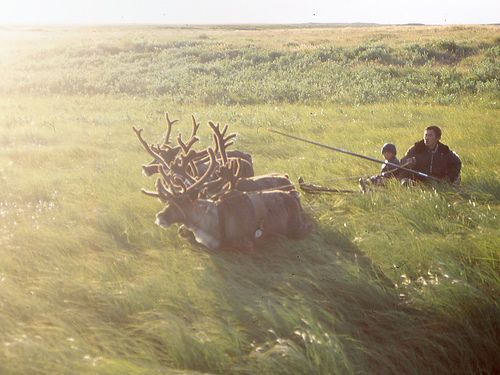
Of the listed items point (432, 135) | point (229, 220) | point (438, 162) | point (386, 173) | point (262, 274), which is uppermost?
point (432, 135)

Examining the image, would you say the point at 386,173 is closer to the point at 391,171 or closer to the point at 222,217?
the point at 391,171

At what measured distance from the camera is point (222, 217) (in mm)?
6199

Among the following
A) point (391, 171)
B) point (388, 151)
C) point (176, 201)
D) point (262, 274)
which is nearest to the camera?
point (262, 274)

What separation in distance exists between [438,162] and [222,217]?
4.15 m

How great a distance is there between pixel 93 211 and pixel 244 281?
3.25 metres

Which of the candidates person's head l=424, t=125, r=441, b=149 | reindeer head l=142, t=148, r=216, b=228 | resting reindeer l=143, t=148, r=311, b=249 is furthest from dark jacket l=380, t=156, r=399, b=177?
reindeer head l=142, t=148, r=216, b=228

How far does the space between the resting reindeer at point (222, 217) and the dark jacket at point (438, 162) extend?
309cm

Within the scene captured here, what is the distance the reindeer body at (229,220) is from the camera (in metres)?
6.13

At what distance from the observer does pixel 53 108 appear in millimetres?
20922

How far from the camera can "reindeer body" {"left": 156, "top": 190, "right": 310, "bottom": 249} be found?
20.1 feet

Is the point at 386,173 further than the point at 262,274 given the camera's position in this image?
Yes

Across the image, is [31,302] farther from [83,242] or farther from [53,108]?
[53,108]

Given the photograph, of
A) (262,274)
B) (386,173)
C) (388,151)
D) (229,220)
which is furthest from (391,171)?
(262,274)

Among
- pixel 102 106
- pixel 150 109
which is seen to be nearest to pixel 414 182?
pixel 150 109
